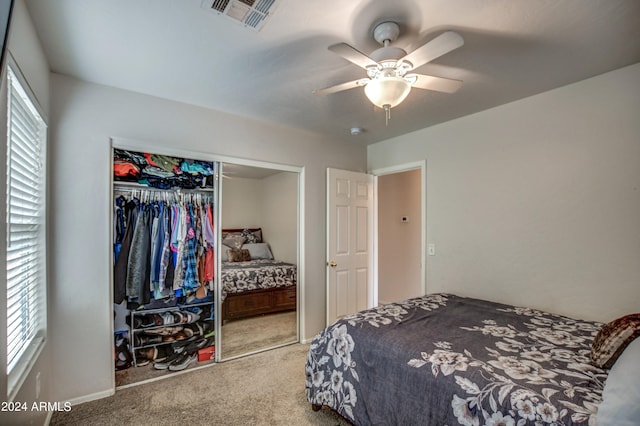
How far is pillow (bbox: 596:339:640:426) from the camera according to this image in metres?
1.01

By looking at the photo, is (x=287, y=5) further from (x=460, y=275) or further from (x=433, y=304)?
(x=460, y=275)

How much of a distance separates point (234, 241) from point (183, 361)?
1601mm

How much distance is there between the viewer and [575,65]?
6.81 ft

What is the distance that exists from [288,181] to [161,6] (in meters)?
2.35

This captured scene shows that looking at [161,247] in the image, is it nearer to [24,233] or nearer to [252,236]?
[24,233]

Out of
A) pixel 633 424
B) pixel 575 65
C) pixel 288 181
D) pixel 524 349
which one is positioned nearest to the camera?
pixel 633 424

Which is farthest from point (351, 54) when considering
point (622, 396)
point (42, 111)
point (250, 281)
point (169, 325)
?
point (250, 281)

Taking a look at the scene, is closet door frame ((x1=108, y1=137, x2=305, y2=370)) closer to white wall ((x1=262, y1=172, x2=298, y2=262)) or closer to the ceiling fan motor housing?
white wall ((x1=262, y1=172, x2=298, y2=262))

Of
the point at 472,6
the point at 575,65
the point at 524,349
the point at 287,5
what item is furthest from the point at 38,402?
the point at 575,65

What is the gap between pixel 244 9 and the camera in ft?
5.06

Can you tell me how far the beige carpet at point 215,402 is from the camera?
2.05 m

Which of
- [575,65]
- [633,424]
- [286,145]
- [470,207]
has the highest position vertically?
[575,65]

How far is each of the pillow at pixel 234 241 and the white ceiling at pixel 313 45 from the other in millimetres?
1827

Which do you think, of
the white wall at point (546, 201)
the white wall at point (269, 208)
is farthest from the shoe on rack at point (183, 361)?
the white wall at point (546, 201)
